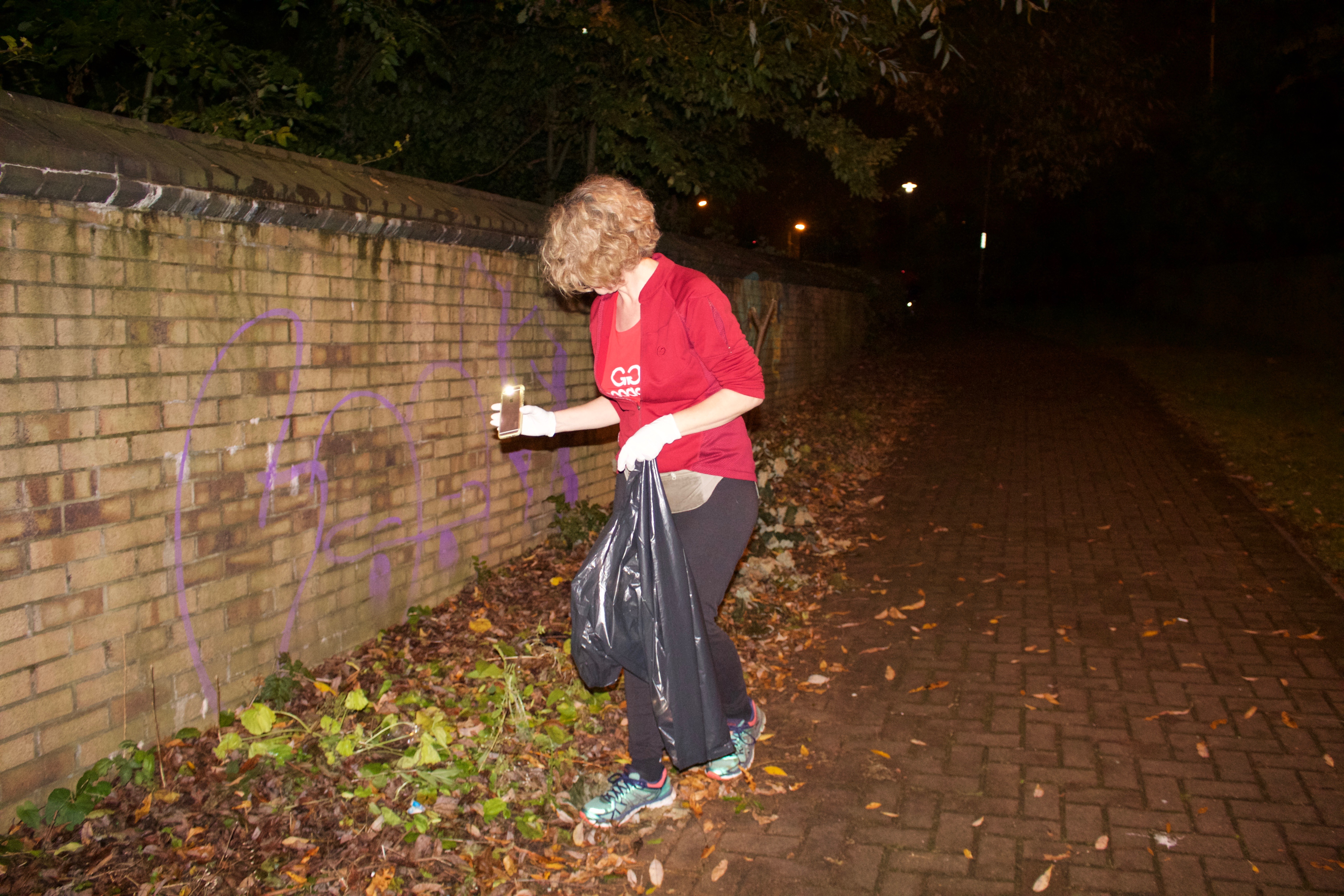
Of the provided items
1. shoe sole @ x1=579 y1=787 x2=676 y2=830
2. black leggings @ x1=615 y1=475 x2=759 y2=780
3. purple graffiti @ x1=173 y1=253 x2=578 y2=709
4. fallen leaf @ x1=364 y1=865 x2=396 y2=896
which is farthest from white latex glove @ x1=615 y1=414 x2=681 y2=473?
purple graffiti @ x1=173 y1=253 x2=578 y2=709

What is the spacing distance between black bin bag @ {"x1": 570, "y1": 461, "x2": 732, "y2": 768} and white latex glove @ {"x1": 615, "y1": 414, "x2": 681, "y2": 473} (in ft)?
0.31

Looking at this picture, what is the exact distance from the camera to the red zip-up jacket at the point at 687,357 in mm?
2844

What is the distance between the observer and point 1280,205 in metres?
28.0

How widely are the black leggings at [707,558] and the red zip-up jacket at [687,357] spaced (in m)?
0.12

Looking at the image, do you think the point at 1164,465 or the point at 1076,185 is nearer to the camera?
the point at 1164,465

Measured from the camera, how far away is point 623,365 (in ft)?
9.76

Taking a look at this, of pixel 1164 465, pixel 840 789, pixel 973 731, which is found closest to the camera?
pixel 840 789

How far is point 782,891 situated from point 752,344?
836 cm

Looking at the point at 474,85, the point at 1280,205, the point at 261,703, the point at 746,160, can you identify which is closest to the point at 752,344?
the point at 746,160

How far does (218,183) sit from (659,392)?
1769 mm

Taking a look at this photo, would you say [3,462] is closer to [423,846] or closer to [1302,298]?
[423,846]

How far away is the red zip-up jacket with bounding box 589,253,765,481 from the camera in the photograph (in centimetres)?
284

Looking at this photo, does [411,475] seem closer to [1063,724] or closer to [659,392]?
[659,392]

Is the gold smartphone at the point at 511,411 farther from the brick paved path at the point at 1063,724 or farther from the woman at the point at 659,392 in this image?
the brick paved path at the point at 1063,724
